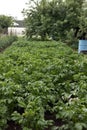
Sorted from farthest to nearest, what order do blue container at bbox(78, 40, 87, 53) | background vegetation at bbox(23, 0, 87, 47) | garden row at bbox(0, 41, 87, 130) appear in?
1. background vegetation at bbox(23, 0, 87, 47)
2. blue container at bbox(78, 40, 87, 53)
3. garden row at bbox(0, 41, 87, 130)

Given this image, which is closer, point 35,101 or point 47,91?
point 35,101

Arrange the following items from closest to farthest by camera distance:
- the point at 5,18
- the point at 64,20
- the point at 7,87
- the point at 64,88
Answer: the point at 7,87, the point at 64,88, the point at 64,20, the point at 5,18

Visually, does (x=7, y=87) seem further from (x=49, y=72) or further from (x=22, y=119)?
(x=49, y=72)

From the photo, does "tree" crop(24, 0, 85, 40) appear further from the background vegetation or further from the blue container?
the blue container

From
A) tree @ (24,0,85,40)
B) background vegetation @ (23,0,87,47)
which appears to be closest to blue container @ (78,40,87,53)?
background vegetation @ (23,0,87,47)

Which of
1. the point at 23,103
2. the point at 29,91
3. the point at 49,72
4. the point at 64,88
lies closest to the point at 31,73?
the point at 49,72

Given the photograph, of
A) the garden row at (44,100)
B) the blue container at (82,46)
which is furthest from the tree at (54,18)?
the garden row at (44,100)

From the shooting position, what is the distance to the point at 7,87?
4.71 metres

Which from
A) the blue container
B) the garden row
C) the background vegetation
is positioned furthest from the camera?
the background vegetation

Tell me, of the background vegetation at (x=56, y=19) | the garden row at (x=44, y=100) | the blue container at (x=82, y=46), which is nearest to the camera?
the garden row at (x=44, y=100)

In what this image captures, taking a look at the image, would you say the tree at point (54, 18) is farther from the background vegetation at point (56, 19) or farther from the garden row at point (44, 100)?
the garden row at point (44, 100)

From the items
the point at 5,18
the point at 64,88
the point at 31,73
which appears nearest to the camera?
the point at 64,88

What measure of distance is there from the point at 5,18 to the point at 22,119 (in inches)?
1727

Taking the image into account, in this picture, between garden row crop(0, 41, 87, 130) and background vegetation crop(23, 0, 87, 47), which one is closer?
garden row crop(0, 41, 87, 130)
